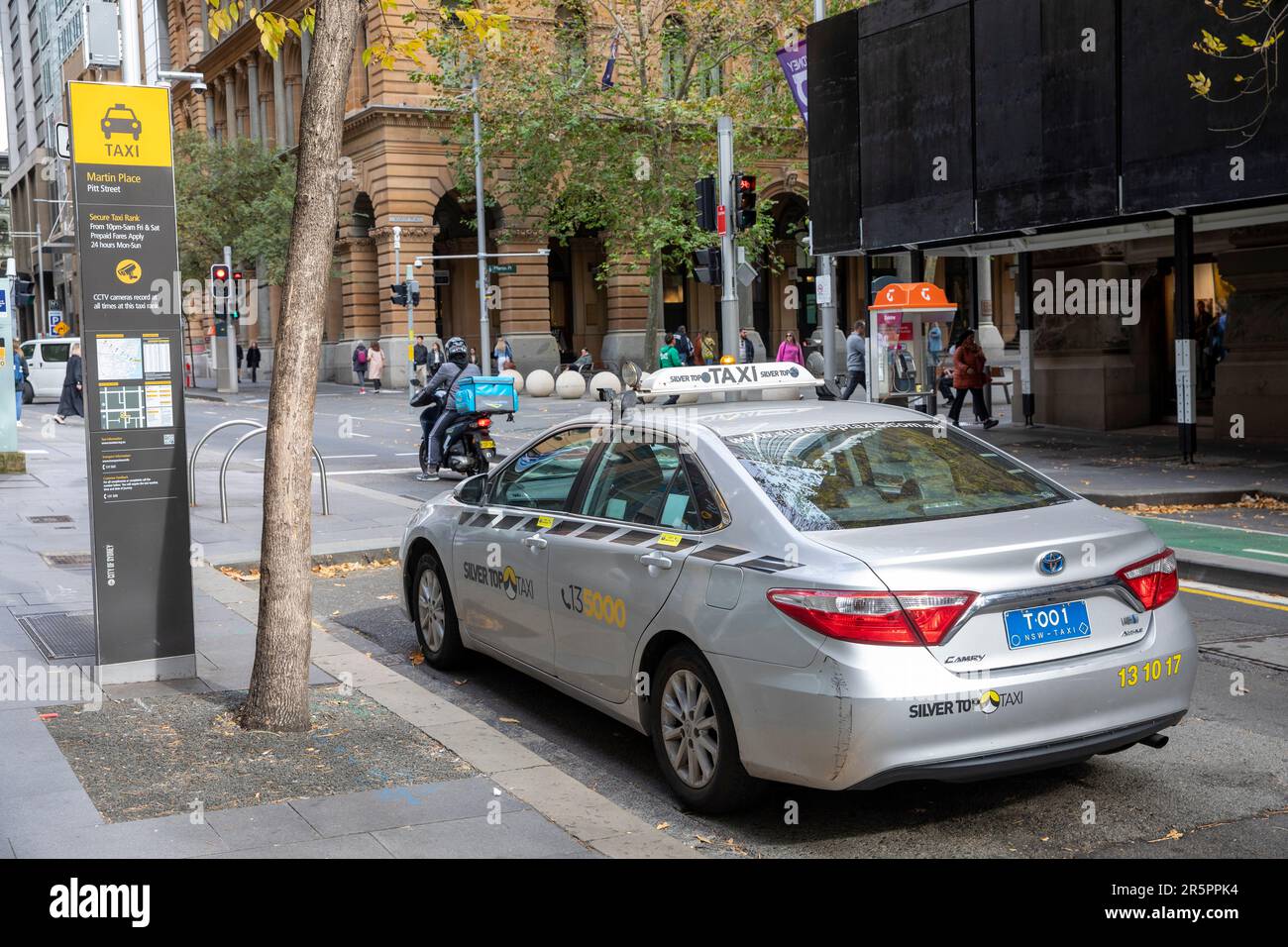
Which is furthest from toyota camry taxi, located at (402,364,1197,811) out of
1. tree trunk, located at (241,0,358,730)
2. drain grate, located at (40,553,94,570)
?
drain grate, located at (40,553,94,570)

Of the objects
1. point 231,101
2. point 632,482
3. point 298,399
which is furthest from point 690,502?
point 231,101

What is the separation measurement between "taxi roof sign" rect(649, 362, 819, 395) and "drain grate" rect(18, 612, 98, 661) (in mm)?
3729

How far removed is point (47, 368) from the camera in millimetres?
40875

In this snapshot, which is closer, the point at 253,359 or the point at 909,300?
the point at 909,300

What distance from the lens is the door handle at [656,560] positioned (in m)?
5.44

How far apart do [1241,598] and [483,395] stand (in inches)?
433

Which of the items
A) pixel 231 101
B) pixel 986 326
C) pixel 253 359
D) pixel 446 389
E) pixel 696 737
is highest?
pixel 231 101

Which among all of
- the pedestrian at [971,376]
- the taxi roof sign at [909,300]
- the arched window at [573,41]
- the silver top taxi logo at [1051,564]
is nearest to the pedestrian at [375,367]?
the arched window at [573,41]

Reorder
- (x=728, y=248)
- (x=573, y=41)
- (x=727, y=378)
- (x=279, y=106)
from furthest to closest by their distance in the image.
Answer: (x=279, y=106) → (x=573, y=41) → (x=728, y=248) → (x=727, y=378)

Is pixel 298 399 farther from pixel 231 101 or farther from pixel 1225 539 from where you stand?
pixel 231 101

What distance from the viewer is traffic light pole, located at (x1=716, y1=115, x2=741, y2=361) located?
60.5ft

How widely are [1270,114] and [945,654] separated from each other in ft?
42.4

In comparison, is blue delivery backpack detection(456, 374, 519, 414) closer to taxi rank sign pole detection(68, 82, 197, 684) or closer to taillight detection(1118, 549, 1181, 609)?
taxi rank sign pole detection(68, 82, 197, 684)
